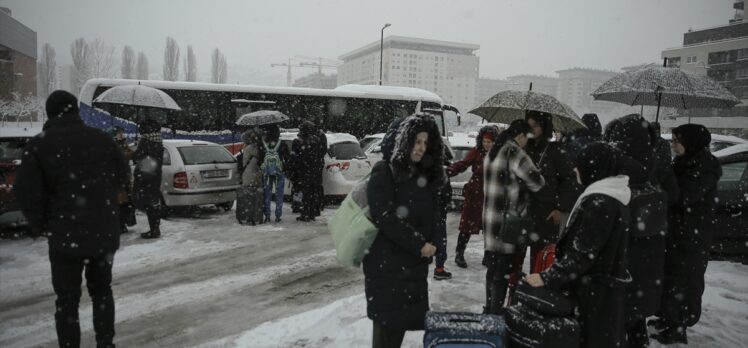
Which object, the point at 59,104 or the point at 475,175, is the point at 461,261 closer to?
the point at 475,175

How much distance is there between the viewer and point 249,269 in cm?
662

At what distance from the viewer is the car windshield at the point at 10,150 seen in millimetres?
7641

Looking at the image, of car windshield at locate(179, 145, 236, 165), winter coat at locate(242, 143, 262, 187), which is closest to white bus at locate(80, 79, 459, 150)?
car windshield at locate(179, 145, 236, 165)

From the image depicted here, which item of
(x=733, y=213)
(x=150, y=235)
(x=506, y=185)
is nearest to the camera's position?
(x=506, y=185)

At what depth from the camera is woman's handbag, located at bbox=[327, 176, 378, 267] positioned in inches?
114

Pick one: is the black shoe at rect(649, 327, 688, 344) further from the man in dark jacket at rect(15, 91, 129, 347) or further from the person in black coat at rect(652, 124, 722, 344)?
the man in dark jacket at rect(15, 91, 129, 347)

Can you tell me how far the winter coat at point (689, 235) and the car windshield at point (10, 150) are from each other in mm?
8829

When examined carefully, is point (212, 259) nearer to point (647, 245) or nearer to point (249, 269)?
point (249, 269)

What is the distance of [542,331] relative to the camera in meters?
2.71

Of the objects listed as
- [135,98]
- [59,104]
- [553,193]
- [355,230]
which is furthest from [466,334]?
[135,98]

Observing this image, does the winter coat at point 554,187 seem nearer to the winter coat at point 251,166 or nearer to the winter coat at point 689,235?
the winter coat at point 689,235

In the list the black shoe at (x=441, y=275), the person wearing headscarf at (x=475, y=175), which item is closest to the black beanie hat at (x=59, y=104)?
the person wearing headscarf at (x=475, y=175)

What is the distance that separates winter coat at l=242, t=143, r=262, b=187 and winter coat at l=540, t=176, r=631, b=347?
737cm

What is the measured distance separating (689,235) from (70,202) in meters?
4.88
